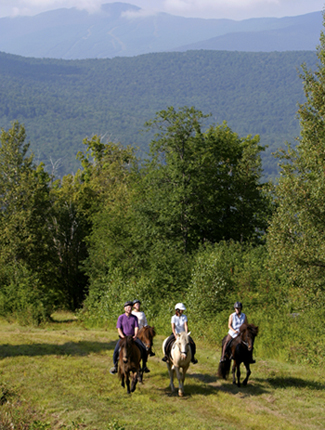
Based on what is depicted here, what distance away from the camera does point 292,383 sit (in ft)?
54.7

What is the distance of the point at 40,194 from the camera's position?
40344 millimetres

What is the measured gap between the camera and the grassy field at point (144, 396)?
1279 cm

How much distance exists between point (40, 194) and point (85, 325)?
13971 millimetres

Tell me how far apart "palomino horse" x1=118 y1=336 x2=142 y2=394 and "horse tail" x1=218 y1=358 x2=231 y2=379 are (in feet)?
11.5

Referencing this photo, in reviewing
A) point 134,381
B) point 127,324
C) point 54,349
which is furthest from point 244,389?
point 54,349

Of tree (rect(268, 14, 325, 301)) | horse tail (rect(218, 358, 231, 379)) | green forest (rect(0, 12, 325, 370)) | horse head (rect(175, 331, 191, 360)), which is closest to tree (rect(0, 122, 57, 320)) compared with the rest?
green forest (rect(0, 12, 325, 370))

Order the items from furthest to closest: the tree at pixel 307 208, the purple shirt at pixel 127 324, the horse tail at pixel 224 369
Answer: the tree at pixel 307 208 < the horse tail at pixel 224 369 < the purple shirt at pixel 127 324

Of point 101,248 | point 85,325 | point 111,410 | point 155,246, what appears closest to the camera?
point 111,410

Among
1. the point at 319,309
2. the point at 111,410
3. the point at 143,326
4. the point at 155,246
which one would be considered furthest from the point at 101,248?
the point at 111,410

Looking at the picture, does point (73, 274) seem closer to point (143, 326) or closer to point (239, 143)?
point (239, 143)

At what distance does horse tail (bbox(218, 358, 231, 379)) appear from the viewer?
54.2 ft

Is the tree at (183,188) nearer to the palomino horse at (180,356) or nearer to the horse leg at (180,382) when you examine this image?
the palomino horse at (180,356)

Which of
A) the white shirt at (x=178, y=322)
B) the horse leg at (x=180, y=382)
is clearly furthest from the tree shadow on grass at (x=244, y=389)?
the white shirt at (x=178, y=322)

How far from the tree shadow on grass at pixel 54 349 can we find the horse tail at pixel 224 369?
5.75 metres
